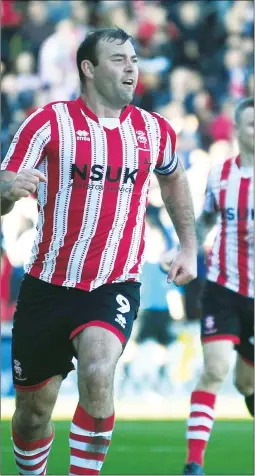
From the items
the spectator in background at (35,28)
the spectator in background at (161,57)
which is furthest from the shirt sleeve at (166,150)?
the spectator in background at (35,28)

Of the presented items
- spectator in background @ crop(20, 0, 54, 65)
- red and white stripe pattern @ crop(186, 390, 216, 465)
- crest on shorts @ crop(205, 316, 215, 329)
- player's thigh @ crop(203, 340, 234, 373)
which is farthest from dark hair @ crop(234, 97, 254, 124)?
spectator in background @ crop(20, 0, 54, 65)

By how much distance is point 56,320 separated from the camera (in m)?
5.80

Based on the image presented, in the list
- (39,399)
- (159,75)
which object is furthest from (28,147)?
(159,75)

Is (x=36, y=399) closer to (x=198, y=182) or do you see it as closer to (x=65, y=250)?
(x=65, y=250)

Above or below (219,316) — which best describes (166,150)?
above

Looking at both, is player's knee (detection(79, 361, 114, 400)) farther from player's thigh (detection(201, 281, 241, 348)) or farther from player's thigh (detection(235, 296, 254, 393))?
player's thigh (detection(235, 296, 254, 393))

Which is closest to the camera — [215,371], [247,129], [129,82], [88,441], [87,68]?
[88,441]

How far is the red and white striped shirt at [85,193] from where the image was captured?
577 cm

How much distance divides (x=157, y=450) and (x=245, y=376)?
4.19ft

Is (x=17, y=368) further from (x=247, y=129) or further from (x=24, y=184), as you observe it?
(x=247, y=129)

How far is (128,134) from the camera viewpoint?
19.5 ft

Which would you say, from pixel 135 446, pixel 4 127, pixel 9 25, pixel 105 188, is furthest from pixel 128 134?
pixel 9 25

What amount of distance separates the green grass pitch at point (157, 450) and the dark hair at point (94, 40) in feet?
9.00

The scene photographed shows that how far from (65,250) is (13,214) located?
602cm
